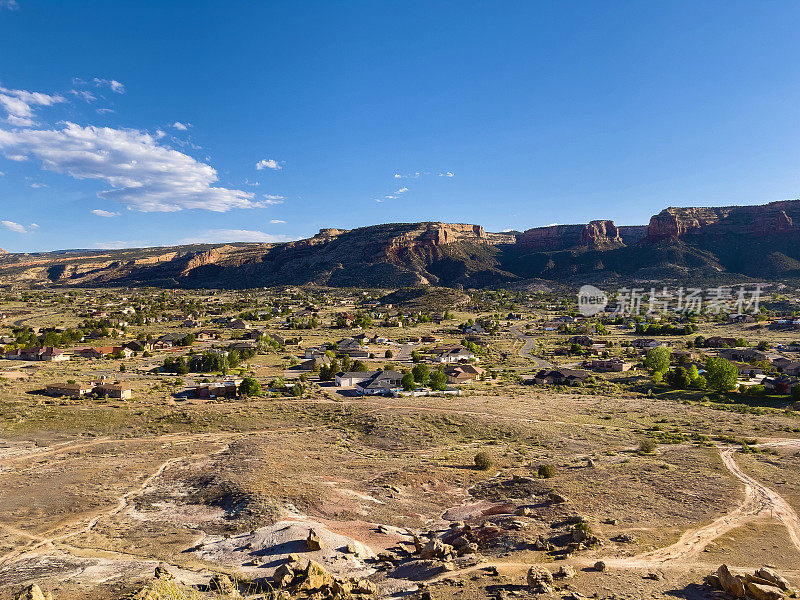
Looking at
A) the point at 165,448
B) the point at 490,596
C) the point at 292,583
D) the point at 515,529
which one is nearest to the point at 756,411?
the point at 515,529

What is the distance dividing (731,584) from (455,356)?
51.3 metres

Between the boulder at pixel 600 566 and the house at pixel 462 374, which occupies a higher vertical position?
the boulder at pixel 600 566

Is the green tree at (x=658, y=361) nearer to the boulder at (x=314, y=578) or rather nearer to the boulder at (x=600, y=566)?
the boulder at (x=600, y=566)

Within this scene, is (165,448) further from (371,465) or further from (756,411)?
(756,411)

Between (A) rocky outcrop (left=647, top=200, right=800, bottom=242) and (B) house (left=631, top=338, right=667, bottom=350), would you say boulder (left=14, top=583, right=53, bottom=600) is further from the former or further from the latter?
(A) rocky outcrop (left=647, top=200, right=800, bottom=242)

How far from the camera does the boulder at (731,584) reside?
1069 cm

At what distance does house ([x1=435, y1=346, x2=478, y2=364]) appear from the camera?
202 feet

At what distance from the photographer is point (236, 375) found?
51.8 m

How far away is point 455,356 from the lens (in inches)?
2446

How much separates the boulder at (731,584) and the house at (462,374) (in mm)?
39431

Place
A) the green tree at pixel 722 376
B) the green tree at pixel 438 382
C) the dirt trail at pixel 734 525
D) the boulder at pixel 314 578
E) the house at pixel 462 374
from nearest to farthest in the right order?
the boulder at pixel 314 578 → the dirt trail at pixel 734 525 → the green tree at pixel 722 376 → the green tree at pixel 438 382 → the house at pixel 462 374

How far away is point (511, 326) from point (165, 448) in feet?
267

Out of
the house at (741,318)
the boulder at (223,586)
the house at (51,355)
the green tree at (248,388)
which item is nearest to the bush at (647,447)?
the boulder at (223,586)

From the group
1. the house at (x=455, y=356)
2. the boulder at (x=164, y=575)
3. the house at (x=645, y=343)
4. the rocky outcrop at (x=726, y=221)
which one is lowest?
the house at (x=645, y=343)
